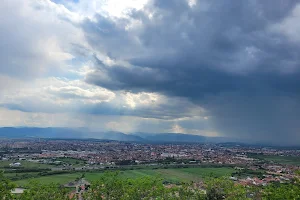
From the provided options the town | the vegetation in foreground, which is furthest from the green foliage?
the town

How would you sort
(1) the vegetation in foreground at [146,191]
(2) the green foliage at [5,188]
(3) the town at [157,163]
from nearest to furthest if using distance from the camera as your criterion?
(2) the green foliage at [5,188] → (1) the vegetation in foreground at [146,191] → (3) the town at [157,163]

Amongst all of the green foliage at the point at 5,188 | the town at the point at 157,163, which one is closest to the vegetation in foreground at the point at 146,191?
the green foliage at the point at 5,188

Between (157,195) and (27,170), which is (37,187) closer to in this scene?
(157,195)

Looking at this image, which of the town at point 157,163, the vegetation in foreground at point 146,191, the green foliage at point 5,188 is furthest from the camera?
the town at point 157,163

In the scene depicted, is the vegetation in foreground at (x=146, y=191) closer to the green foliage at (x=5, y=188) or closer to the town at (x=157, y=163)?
the green foliage at (x=5, y=188)

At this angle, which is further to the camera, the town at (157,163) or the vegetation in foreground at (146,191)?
the town at (157,163)

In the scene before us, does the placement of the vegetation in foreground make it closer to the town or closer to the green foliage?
the green foliage

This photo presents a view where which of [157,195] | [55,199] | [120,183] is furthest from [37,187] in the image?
[157,195]

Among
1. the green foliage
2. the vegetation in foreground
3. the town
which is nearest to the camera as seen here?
the green foliage

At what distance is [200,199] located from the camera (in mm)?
19719

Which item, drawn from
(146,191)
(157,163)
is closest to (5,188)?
(146,191)

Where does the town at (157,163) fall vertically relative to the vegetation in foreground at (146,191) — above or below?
below

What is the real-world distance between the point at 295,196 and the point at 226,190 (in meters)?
4.16

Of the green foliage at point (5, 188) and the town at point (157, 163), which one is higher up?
the green foliage at point (5, 188)
